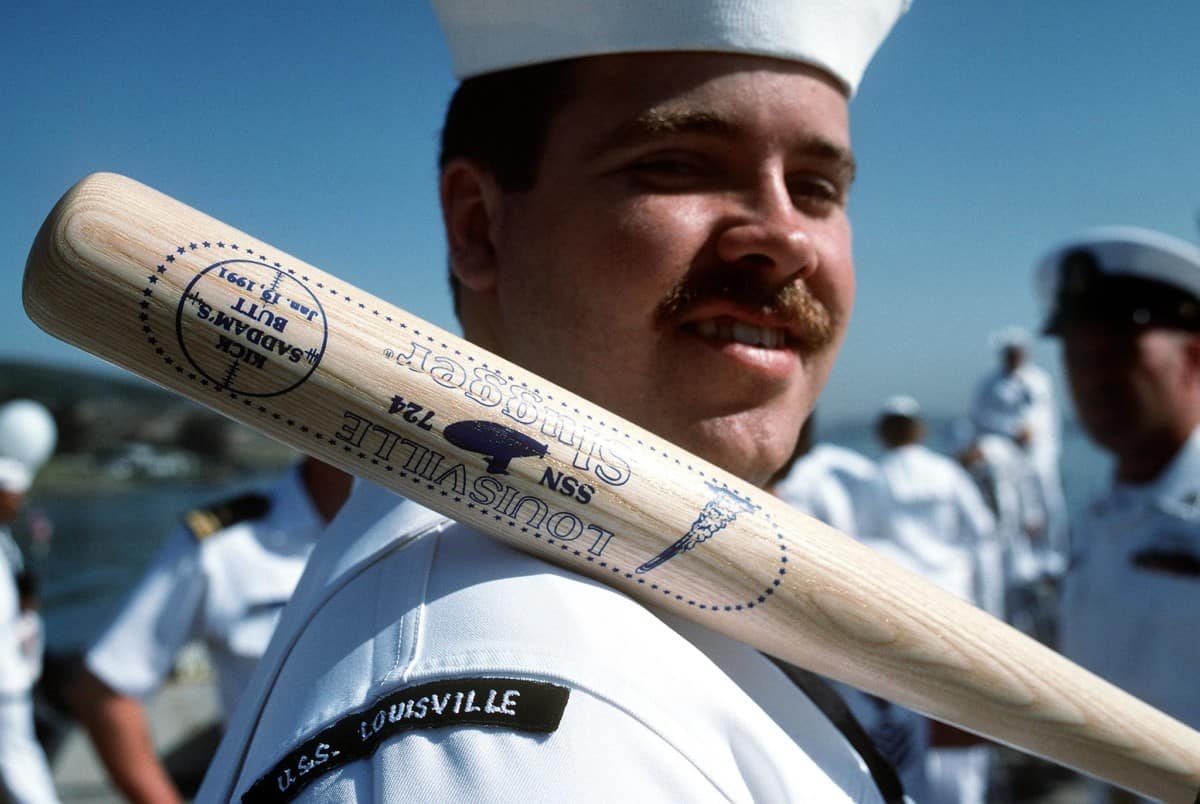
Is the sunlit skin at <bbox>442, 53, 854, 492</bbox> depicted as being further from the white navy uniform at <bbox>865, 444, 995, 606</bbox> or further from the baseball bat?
the white navy uniform at <bbox>865, 444, 995, 606</bbox>

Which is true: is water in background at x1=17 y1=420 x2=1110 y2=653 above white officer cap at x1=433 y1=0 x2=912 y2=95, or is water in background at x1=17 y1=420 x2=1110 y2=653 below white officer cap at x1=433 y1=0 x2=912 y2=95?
below

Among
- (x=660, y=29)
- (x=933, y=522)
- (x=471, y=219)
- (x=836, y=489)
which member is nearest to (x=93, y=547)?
(x=836, y=489)

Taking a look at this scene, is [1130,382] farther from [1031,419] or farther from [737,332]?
[1031,419]

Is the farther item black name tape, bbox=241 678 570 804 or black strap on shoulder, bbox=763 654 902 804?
black strap on shoulder, bbox=763 654 902 804

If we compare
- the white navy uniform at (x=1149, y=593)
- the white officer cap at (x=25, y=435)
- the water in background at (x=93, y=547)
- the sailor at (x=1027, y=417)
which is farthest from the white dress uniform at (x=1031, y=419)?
the white officer cap at (x=25, y=435)

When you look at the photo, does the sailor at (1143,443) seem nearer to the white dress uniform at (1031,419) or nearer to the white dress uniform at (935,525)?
the white dress uniform at (935,525)

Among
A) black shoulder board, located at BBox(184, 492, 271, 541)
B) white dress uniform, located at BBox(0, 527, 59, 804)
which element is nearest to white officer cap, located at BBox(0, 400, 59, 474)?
white dress uniform, located at BBox(0, 527, 59, 804)

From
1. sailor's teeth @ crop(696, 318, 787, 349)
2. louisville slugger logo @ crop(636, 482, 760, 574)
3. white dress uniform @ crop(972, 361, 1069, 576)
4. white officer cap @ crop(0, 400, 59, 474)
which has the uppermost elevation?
white dress uniform @ crop(972, 361, 1069, 576)
